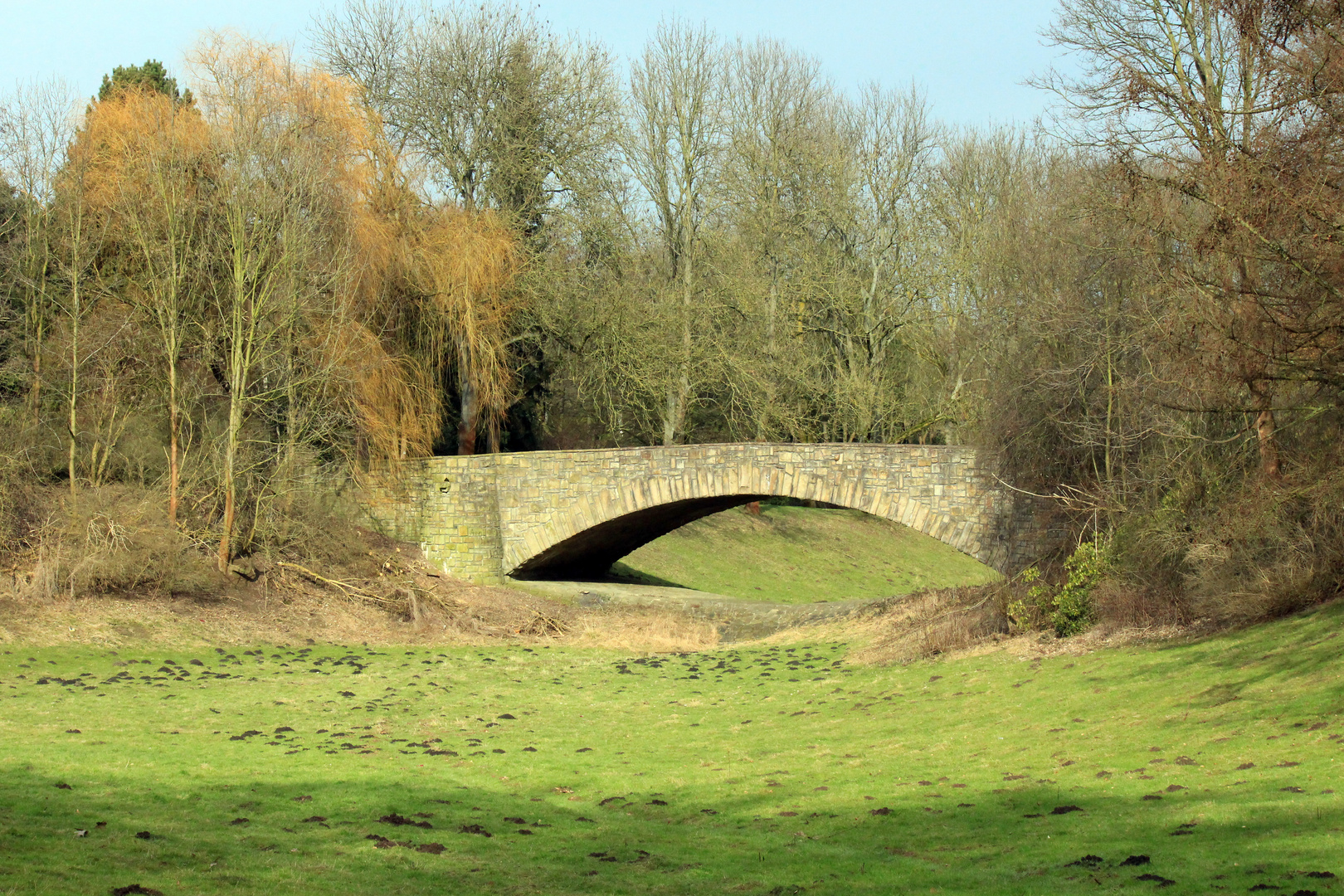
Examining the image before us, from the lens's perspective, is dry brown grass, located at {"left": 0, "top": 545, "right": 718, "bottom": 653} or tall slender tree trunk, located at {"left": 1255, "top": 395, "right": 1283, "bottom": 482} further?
dry brown grass, located at {"left": 0, "top": 545, "right": 718, "bottom": 653}

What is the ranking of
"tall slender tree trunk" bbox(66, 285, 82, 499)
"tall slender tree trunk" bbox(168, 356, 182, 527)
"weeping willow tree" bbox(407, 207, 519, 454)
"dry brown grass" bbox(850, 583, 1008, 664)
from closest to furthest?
"dry brown grass" bbox(850, 583, 1008, 664)
"tall slender tree trunk" bbox(66, 285, 82, 499)
"tall slender tree trunk" bbox(168, 356, 182, 527)
"weeping willow tree" bbox(407, 207, 519, 454)

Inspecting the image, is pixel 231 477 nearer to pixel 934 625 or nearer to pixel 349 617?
pixel 349 617

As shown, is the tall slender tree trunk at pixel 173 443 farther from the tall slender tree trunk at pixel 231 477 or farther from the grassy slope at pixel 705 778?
the grassy slope at pixel 705 778

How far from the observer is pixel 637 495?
24.4 meters

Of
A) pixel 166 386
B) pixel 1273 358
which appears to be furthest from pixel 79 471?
pixel 1273 358

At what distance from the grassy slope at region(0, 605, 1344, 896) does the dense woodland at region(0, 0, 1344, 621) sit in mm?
2917

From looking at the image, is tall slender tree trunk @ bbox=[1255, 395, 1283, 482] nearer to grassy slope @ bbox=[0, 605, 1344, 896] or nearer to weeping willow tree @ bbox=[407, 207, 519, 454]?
grassy slope @ bbox=[0, 605, 1344, 896]

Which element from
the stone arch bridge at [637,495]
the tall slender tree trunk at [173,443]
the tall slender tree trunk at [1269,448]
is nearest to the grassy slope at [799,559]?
the stone arch bridge at [637,495]

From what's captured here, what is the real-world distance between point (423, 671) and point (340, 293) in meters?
8.61

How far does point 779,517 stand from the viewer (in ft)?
134

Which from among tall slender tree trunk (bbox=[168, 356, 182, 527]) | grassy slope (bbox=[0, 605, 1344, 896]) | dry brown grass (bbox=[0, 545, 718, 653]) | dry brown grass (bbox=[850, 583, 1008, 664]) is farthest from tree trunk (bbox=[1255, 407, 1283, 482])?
tall slender tree trunk (bbox=[168, 356, 182, 527])

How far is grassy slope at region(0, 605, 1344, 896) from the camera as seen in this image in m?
7.04

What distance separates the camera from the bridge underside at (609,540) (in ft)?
82.6

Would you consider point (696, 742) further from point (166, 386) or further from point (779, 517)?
point (779, 517)
